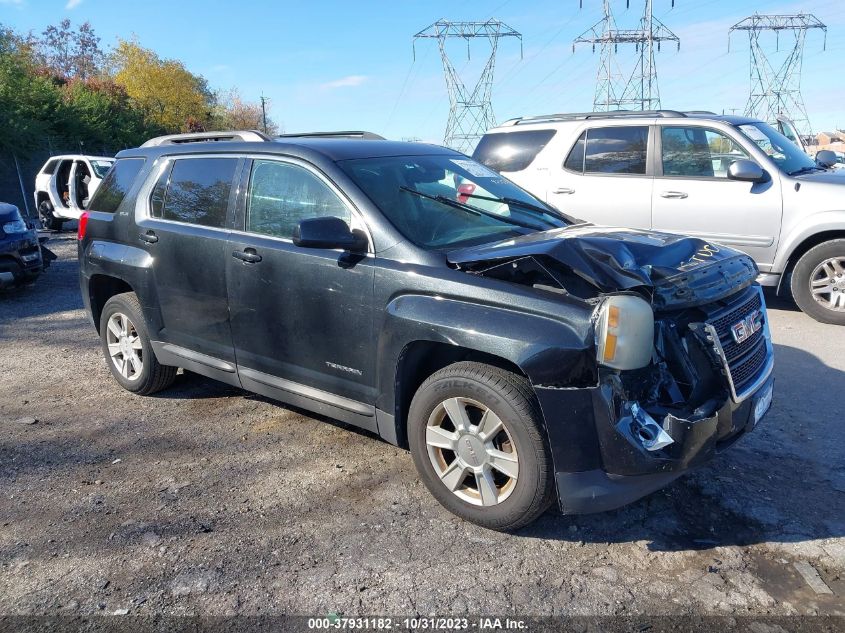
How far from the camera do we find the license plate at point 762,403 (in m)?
3.31

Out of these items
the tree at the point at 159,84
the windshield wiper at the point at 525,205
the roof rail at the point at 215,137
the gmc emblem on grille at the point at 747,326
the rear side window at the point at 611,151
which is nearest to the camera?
the gmc emblem on grille at the point at 747,326

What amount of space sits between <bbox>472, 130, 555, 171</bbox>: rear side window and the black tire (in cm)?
460

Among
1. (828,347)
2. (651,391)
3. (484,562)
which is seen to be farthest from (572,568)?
(828,347)

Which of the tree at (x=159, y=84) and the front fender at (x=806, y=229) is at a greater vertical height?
the tree at (x=159, y=84)

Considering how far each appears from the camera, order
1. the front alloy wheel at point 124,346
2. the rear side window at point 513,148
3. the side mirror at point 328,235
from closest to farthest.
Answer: the side mirror at point 328,235, the front alloy wheel at point 124,346, the rear side window at point 513,148

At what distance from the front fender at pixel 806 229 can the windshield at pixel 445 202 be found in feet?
11.8

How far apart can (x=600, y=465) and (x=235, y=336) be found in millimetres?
2432

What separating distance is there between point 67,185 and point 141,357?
13.4m

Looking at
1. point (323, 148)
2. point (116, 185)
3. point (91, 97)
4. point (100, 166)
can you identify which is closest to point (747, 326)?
point (323, 148)

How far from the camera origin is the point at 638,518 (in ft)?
11.1

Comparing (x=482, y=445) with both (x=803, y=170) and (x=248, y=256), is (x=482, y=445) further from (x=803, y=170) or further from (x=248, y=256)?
(x=803, y=170)

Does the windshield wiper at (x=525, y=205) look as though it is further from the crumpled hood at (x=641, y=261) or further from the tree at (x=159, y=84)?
the tree at (x=159, y=84)

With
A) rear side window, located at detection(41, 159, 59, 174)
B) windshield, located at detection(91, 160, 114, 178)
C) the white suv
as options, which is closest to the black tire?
the white suv

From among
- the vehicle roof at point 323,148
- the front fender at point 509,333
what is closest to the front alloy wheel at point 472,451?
the front fender at point 509,333
